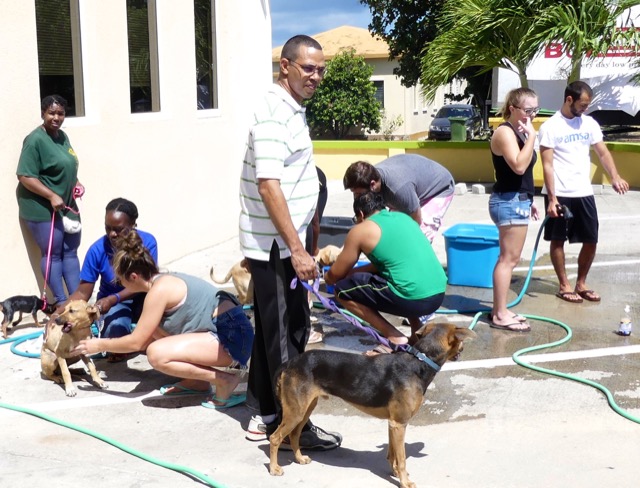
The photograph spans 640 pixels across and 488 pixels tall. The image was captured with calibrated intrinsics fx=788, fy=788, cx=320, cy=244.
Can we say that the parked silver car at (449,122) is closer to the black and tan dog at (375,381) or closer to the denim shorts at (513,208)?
the denim shorts at (513,208)

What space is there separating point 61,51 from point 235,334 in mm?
3999

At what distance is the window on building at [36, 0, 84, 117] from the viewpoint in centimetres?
723

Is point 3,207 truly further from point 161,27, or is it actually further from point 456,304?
point 456,304

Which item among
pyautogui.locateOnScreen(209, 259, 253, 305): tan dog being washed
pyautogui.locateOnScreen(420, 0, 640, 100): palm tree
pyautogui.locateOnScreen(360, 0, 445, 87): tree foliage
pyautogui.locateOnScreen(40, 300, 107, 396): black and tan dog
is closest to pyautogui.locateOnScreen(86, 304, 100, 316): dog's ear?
pyautogui.locateOnScreen(40, 300, 107, 396): black and tan dog

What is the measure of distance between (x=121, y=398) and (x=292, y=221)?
6.26 ft

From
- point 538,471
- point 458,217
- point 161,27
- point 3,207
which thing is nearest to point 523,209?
point 538,471

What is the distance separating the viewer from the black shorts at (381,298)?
5145mm

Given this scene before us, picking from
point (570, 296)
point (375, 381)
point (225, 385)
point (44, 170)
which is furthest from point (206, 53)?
point (375, 381)

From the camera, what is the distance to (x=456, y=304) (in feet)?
23.5

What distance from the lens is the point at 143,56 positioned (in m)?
8.80

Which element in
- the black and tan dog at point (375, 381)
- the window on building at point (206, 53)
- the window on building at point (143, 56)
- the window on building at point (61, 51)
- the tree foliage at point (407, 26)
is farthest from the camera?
the tree foliage at point (407, 26)

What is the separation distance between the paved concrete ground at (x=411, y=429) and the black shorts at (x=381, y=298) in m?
0.54

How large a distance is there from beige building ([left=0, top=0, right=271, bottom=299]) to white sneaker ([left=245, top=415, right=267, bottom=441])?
330cm

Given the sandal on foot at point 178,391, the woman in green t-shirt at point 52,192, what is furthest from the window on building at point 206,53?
the sandal on foot at point 178,391
